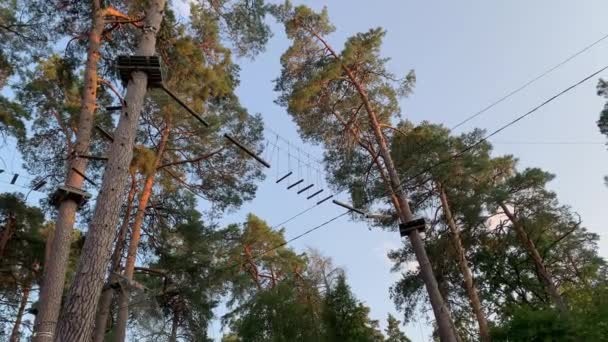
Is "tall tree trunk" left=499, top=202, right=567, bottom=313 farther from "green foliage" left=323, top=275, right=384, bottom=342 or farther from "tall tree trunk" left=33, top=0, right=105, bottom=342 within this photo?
"tall tree trunk" left=33, top=0, right=105, bottom=342

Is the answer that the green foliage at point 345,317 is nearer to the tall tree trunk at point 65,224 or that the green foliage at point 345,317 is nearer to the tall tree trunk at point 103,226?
the tall tree trunk at point 65,224

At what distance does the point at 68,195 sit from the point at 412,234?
7.21 metres

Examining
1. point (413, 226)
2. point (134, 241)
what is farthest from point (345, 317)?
point (134, 241)

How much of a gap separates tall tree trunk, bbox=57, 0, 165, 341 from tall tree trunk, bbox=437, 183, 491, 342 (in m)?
10.3

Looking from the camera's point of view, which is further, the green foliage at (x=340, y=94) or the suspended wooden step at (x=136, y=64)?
the green foliage at (x=340, y=94)

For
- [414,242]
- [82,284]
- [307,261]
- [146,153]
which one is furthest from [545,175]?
[82,284]

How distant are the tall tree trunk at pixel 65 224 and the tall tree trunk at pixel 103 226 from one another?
164 centimetres

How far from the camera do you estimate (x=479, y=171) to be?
14.2m

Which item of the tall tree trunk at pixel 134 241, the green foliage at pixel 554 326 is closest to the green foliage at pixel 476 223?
the green foliage at pixel 554 326

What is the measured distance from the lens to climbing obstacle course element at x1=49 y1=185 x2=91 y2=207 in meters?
6.86

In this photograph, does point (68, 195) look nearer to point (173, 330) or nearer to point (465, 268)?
point (173, 330)

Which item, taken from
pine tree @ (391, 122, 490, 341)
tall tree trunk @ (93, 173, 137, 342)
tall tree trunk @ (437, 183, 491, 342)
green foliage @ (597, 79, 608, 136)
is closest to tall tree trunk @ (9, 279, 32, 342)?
tall tree trunk @ (93, 173, 137, 342)

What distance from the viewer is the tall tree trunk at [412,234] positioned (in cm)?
873

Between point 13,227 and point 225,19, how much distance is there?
28.9ft
